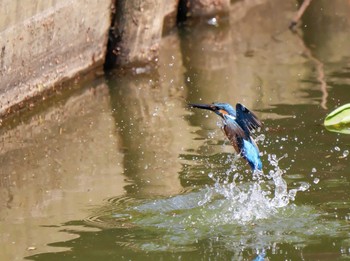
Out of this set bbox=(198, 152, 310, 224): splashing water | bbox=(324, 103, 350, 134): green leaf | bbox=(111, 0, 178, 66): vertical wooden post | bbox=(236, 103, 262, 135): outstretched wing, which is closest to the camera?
bbox=(236, 103, 262, 135): outstretched wing

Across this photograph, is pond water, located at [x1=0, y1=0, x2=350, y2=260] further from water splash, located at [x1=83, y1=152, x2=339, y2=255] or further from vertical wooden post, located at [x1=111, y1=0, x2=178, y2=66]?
vertical wooden post, located at [x1=111, y1=0, x2=178, y2=66]

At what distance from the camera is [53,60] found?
29.6 feet

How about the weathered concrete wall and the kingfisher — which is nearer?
the kingfisher

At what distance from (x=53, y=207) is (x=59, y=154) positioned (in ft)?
3.56

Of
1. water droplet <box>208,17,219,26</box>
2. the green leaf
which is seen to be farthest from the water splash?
Result: water droplet <box>208,17,219,26</box>

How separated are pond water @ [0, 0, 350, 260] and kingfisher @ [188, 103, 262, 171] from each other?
1.44 feet

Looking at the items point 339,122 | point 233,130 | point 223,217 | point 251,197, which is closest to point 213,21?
point 339,122

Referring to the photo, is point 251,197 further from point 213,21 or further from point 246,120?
point 213,21

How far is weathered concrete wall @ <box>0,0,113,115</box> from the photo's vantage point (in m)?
8.29

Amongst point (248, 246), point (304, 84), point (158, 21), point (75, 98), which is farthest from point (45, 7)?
point (248, 246)

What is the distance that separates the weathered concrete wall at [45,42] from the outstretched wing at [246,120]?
8.88 ft

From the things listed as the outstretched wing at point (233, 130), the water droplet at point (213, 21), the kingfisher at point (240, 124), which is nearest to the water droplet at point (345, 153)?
the kingfisher at point (240, 124)

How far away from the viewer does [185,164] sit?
739cm

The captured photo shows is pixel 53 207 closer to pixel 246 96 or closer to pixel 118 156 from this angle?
pixel 118 156
